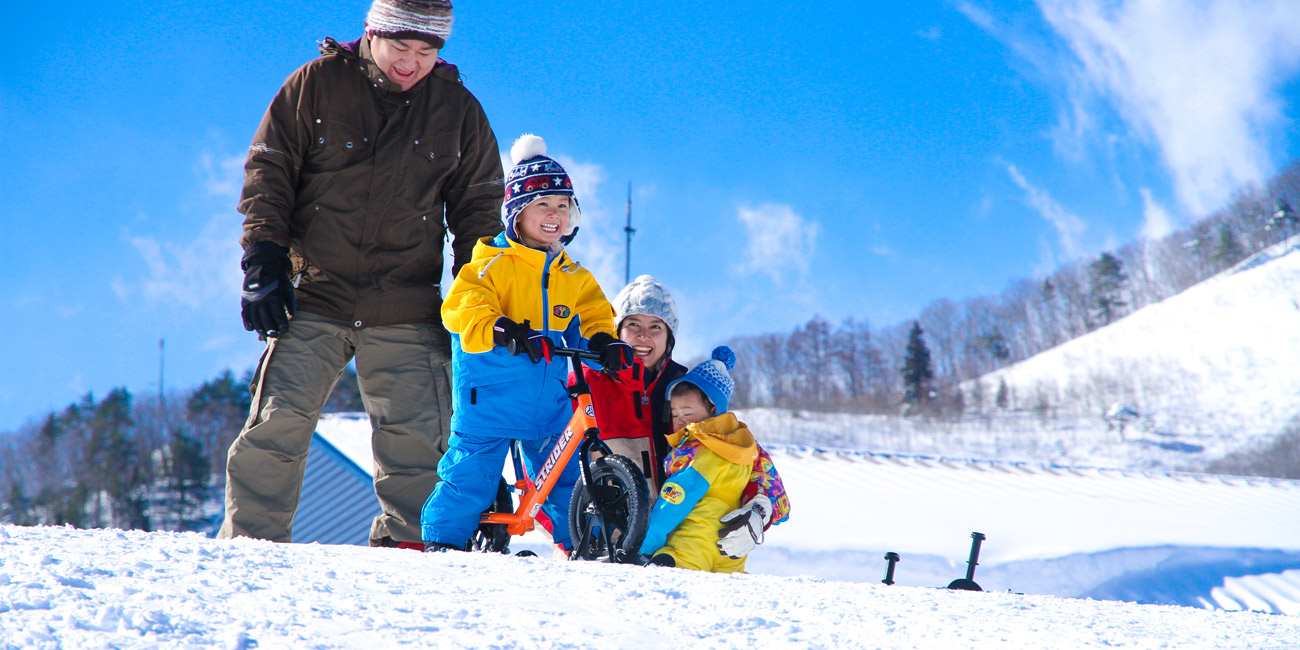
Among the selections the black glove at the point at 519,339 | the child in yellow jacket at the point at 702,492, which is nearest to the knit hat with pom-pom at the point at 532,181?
the black glove at the point at 519,339

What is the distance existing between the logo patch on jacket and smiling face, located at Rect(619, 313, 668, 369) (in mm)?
665

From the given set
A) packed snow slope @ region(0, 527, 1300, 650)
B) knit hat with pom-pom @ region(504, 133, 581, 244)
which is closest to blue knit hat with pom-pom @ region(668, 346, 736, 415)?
knit hat with pom-pom @ region(504, 133, 581, 244)

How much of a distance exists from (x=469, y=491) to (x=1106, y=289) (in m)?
95.5

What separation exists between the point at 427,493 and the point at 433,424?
269 millimetres

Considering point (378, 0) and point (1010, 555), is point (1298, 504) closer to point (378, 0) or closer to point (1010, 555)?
point (1010, 555)

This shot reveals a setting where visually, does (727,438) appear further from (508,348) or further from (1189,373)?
(1189,373)

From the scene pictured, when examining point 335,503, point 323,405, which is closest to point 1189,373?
point 335,503

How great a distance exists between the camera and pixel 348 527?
12898 millimetres

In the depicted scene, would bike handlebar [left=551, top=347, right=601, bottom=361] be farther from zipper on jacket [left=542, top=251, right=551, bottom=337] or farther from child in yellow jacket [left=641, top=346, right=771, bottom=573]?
child in yellow jacket [left=641, top=346, right=771, bottom=573]

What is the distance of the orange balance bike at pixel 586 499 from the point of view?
291 cm

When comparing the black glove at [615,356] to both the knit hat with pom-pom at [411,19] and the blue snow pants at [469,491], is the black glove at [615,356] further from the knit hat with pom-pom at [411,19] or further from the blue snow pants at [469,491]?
the knit hat with pom-pom at [411,19]

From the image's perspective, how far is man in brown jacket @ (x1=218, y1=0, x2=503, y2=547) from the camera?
3178 millimetres

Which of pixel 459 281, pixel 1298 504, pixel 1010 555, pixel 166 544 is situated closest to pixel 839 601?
pixel 166 544

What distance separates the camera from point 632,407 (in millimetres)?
3770
